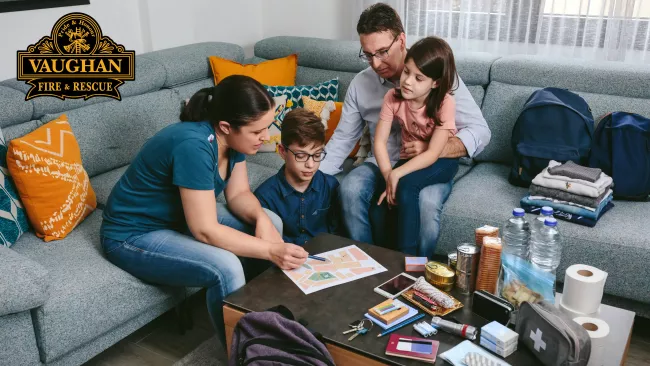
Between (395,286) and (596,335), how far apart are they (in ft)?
1.69

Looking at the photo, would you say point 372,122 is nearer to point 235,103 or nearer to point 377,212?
point 377,212

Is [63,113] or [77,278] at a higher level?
[63,113]

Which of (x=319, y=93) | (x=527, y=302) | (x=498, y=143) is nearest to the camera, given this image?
(x=527, y=302)

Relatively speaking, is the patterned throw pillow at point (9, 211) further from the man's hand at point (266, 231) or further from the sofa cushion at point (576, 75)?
the sofa cushion at point (576, 75)

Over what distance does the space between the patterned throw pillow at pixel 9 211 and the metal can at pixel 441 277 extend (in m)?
1.37

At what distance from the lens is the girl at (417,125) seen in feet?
7.05

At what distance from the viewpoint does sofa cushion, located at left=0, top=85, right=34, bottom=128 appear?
2238mm

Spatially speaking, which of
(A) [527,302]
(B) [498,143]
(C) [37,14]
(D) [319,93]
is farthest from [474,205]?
(C) [37,14]

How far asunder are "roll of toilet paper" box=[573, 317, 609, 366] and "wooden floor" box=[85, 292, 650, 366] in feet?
2.21

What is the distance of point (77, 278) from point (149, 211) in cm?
29

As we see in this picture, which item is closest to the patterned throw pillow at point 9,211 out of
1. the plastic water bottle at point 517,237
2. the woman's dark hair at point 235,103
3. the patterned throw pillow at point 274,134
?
the woman's dark hair at point 235,103

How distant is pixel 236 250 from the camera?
1843 mm

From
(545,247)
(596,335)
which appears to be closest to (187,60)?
(545,247)

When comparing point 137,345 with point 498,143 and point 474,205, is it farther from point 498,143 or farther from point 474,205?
point 498,143
